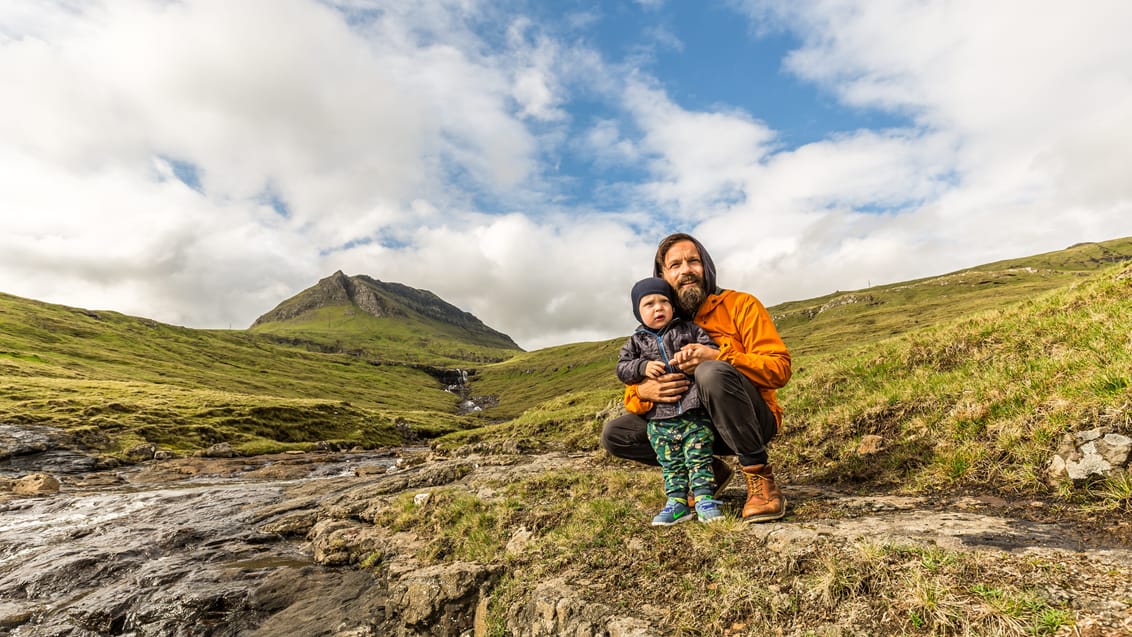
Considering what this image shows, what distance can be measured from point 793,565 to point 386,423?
85.7m

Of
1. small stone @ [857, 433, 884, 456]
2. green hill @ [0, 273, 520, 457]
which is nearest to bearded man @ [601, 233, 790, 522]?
small stone @ [857, 433, 884, 456]

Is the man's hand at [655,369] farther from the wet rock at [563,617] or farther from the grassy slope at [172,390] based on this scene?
the grassy slope at [172,390]

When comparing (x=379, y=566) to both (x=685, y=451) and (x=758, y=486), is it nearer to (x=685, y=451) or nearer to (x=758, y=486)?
(x=685, y=451)

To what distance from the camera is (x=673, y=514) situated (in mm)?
6512

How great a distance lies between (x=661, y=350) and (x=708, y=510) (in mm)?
2245

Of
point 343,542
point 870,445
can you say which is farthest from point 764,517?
point 343,542

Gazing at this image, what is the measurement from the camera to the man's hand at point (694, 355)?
618 cm

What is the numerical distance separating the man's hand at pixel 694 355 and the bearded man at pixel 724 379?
0.04 ft

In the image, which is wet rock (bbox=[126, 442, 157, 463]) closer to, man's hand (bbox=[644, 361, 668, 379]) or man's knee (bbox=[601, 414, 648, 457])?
man's knee (bbox=[601, 414, 648, 457])

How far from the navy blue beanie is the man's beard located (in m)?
0.13

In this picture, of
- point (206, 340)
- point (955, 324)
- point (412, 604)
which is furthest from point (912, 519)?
point (206, 340)

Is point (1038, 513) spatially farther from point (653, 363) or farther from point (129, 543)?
point (129, 543)

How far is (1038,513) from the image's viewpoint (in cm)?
546

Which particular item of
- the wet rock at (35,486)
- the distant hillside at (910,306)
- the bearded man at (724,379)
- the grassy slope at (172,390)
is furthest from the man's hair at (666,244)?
the distant hillside at (910,306)
